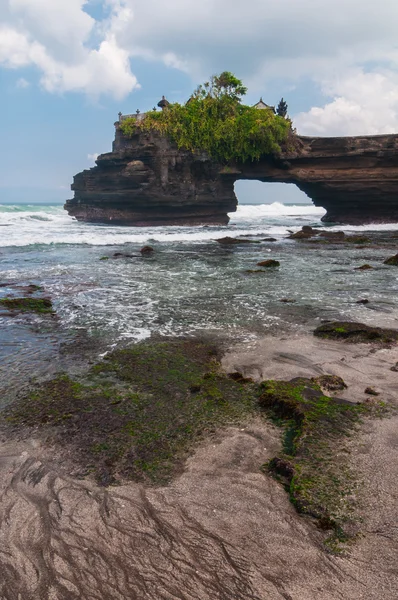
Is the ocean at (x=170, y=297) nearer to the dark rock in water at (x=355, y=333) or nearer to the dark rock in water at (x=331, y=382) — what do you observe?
the dark rock in water at (x=355, y=333)

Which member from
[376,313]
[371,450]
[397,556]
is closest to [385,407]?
[371,450]

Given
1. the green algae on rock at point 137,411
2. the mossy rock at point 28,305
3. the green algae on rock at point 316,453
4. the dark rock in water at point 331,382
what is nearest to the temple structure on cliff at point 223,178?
the mossy rock at point 28,305

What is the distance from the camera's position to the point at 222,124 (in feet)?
107

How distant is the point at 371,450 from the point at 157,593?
2.01 metres

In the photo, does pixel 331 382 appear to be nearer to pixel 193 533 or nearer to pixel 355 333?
pixel 355 333

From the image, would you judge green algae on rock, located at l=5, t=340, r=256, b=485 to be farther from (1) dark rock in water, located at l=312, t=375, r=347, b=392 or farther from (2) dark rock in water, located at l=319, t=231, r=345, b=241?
(2) dark rock in water, located at l=319, t=231, r=345, b=241

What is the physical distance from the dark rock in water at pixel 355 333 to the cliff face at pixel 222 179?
98.0 feet

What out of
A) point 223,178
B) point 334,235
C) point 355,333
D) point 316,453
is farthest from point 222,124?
point 316,453

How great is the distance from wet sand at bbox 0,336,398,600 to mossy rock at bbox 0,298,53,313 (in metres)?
4.74

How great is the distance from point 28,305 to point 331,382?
6135mm

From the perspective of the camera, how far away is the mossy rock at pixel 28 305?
25.5ft

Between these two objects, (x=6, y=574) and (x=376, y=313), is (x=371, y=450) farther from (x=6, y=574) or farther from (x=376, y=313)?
(x=376, y=313)

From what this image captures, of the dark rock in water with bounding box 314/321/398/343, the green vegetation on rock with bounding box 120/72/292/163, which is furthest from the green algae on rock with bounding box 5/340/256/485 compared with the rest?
the green vegetation on rock with bounding box 120/72/292/163

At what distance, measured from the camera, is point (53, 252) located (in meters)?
18.3
